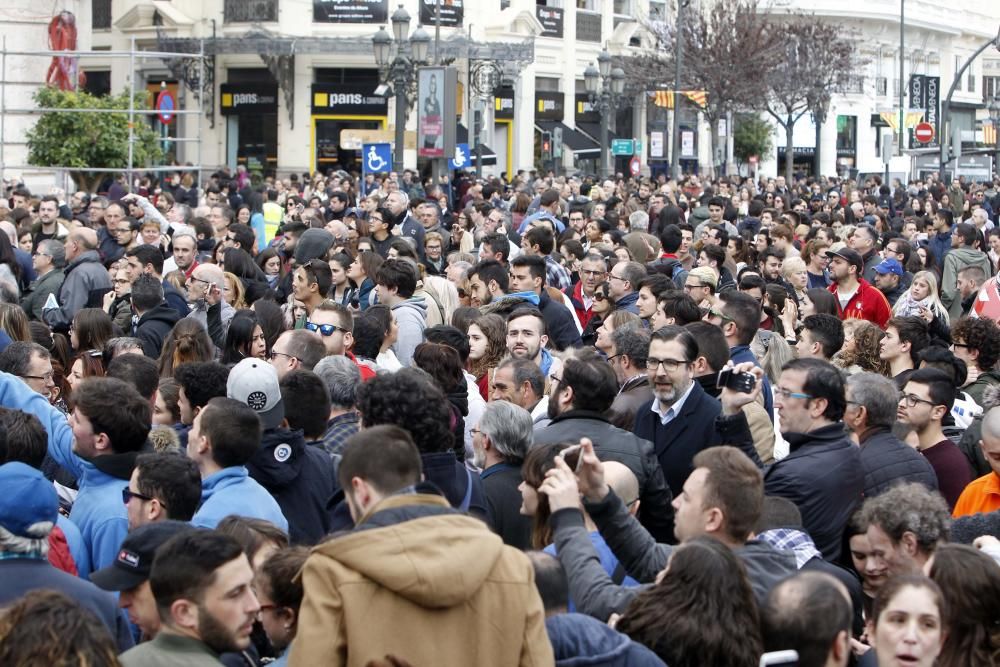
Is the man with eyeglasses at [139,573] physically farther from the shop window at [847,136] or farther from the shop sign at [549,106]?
the shop window at [847,136]

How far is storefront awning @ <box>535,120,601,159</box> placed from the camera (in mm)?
48625

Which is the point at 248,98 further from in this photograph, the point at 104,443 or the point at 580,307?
the point at 104,443

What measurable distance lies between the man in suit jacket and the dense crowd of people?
0.05 ft

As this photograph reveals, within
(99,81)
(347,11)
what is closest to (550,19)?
(347,11)

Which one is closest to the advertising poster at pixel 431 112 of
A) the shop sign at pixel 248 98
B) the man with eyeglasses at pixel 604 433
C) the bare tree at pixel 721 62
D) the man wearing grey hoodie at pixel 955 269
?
the man wearing grey hoodie at pixel 955 269

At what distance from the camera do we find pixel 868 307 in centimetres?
1176

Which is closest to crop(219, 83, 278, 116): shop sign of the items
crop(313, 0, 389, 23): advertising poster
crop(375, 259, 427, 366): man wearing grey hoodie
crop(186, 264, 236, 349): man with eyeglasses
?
crop(313, 0, 389, 23): advertising poster

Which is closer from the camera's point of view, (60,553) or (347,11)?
(60,553)

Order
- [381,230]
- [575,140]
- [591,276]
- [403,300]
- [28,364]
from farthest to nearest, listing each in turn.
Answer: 1. [575,140]
2. [381,230]
3. [591,276]
4. [403,300]
5. [28,364]

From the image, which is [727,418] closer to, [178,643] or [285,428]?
[285,428]

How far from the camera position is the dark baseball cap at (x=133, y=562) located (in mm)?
4562

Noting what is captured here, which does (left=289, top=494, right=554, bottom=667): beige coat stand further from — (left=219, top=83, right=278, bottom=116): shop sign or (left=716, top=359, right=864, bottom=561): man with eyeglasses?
(left=219, top=83, right=278, bottom=116): shop sign

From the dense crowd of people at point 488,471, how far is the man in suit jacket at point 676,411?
15 mm

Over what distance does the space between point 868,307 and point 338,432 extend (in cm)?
626
